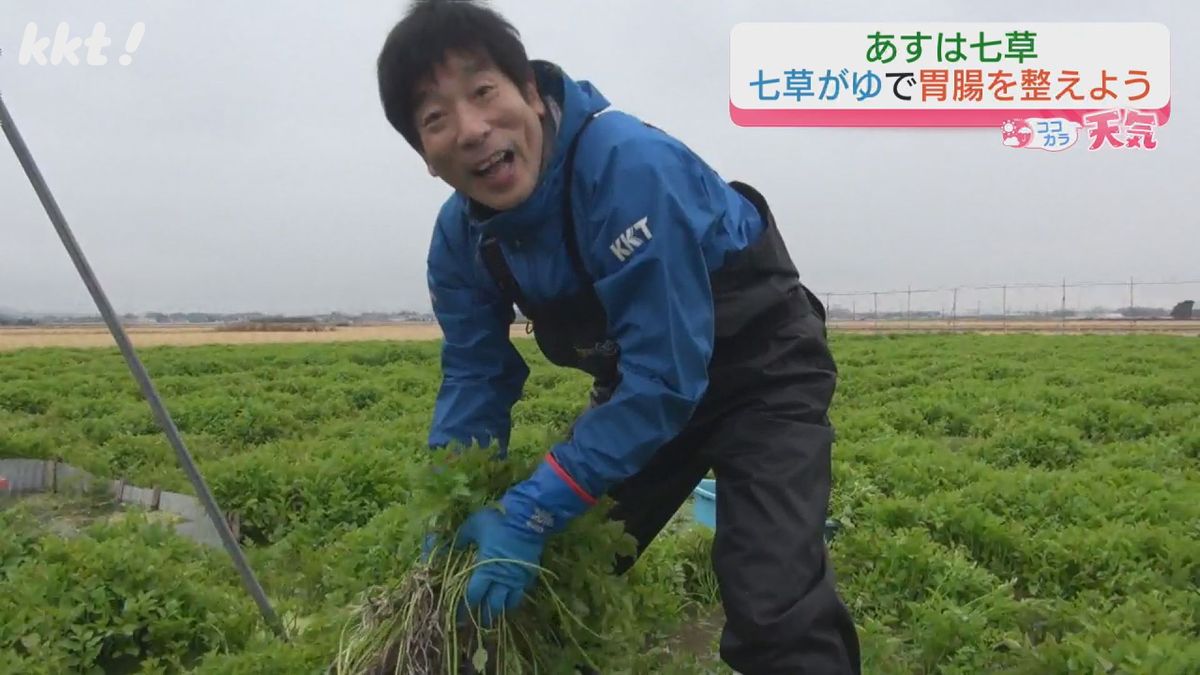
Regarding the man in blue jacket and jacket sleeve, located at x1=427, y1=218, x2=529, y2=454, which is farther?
jacket sleeve, located at x1=427, y1=218, x2=529, y2=454

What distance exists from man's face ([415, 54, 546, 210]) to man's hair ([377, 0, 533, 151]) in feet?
0.08

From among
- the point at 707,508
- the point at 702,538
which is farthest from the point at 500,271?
the point at 707,508

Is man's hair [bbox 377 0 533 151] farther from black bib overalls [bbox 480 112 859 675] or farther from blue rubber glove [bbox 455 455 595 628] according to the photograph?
blue rubber glove [bbox 455 455 595 628]

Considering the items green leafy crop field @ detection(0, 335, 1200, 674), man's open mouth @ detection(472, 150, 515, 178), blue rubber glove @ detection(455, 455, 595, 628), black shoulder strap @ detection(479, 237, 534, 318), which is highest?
man's open mouth @ detection(472, 150, 515, 178)

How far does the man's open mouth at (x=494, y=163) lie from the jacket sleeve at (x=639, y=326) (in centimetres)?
19

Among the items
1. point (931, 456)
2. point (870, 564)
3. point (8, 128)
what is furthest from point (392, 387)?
point (8, 128)

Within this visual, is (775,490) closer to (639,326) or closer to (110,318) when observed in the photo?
(639,326)

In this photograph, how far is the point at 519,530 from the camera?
77.3 inches

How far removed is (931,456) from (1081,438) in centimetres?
223

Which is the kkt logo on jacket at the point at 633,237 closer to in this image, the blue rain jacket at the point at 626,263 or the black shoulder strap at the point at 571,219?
the blue rain jacket at the point at 626,263

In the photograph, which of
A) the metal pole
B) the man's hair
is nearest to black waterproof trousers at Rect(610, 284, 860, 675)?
the man's hair

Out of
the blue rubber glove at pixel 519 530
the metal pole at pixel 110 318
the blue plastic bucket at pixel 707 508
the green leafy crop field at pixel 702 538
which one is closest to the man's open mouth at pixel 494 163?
the blue rubber glove at pixel 519 530

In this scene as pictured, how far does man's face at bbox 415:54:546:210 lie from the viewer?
1967 millimetres

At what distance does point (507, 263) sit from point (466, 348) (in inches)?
14.1
